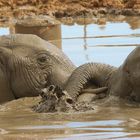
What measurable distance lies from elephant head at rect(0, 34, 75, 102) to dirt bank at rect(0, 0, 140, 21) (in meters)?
17.5

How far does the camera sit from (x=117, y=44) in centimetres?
1397

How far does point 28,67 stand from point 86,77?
75 cm

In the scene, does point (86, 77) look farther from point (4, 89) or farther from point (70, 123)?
point (70, 123)

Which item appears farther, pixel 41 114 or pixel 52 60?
pixel 52 60

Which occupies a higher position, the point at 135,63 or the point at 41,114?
the point at 135,63

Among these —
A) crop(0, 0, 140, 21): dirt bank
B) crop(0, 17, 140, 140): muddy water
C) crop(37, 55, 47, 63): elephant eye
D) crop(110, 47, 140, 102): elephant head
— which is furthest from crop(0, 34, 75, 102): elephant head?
crop(0, 0, 140, 21): dirt bank

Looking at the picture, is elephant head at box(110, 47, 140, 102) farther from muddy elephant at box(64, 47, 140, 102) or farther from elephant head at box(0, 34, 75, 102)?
elephant head at box(0, 34, 75, 102)

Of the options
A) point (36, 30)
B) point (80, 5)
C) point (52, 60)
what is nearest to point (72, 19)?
point (80, 5)

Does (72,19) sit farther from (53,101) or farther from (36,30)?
(53,101)

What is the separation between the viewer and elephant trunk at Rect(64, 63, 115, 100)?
266 inches

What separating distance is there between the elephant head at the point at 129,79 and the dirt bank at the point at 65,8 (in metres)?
18.3

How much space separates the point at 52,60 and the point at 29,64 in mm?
267

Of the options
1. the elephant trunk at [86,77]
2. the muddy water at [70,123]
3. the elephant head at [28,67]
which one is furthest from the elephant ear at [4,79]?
the elephant trunk at [86,77]

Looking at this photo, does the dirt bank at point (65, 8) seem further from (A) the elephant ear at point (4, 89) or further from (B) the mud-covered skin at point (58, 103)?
(B) the mud-covered skin at point (58, 103)
